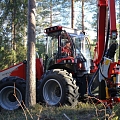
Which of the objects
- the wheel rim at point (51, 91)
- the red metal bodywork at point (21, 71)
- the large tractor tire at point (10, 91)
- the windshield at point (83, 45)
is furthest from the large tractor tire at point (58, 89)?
the windshield at point (83, 45)

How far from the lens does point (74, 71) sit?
30.4 feet

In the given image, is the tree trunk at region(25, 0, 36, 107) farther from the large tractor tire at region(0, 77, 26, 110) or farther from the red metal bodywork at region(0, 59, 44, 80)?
the red metal bodywork at region(0, 59, 44, 80)

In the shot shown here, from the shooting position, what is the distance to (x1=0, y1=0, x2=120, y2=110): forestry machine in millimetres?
7605

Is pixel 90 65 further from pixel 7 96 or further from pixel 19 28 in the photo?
pixel 19 28

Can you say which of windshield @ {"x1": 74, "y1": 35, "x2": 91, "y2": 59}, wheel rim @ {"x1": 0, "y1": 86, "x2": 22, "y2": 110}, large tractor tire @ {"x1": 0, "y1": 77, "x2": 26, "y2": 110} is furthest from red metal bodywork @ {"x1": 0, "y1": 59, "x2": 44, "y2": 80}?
windshield @ {"x1": 74, "y1": 35, "x2": 91, "y2": 59}

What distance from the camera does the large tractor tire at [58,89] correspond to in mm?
8336

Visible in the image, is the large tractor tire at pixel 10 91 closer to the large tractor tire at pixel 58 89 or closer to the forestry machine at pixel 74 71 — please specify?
the forestry machine at pixel 74 71

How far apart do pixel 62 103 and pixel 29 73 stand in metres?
1.54

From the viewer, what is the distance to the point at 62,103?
8.40 meters

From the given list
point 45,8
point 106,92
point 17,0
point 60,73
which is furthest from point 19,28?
point 106,92

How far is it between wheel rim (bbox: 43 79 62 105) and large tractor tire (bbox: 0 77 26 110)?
1069 mm

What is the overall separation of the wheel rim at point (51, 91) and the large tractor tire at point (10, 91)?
107cm

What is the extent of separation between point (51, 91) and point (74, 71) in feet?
3.34

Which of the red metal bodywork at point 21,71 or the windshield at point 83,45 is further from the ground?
the windshield at point 83,45
